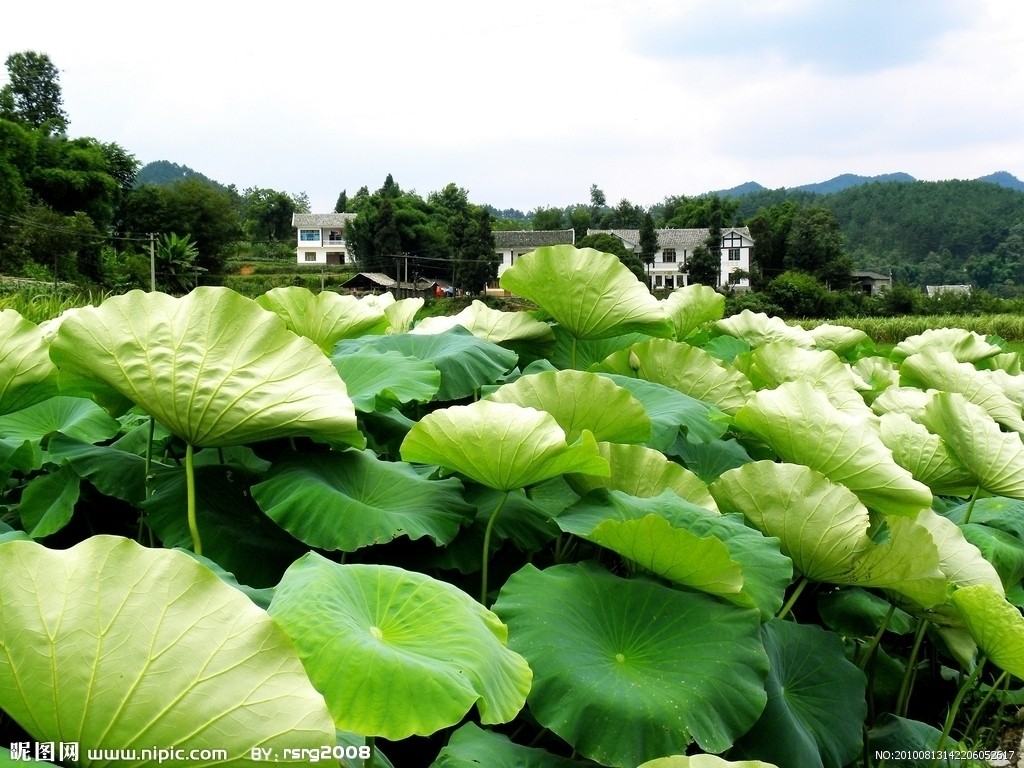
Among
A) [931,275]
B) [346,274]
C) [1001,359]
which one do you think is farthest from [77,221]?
[931,275]

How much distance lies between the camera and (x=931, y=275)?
67.4 m

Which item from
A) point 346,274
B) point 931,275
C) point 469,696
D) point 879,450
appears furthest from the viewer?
point 931,275

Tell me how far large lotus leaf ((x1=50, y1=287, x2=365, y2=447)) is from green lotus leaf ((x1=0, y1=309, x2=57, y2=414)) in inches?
4.6

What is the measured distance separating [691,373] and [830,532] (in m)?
0.65

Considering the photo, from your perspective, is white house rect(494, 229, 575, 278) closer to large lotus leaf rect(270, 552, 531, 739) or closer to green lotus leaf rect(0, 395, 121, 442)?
green lotus leaf rect(0, 395, 121, 442)

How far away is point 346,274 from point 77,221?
704 inches

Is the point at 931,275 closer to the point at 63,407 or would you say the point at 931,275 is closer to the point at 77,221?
the point at 77,221

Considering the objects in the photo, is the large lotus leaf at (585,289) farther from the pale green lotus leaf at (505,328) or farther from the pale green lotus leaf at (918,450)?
the pale green lotus leaf at (918,450)

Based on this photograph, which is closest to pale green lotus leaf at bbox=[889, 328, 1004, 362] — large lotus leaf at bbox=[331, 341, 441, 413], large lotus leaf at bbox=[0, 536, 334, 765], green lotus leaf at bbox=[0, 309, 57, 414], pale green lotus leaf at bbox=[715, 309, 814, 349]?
pale green lotus leaf at bbox=[715, 309, 814, 349]

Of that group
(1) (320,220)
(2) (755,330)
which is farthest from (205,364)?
(1) (320,220)

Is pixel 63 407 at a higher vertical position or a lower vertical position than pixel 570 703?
higher

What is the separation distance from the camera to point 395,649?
0.68 metres

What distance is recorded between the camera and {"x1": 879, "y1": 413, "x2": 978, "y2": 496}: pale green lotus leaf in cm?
155

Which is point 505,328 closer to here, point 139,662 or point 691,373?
point 691,373
